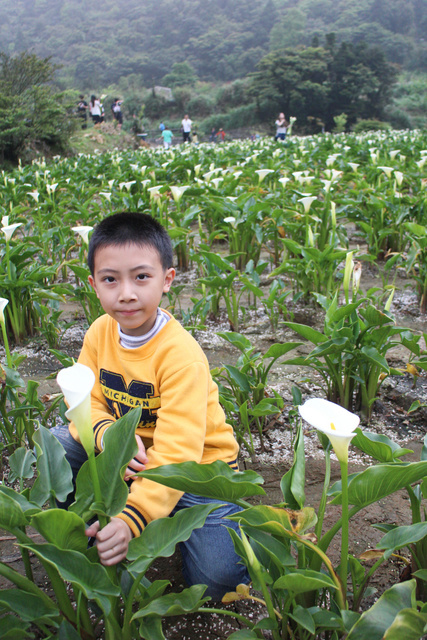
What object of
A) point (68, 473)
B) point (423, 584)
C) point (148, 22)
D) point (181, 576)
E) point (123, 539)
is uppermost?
point (148, 22)

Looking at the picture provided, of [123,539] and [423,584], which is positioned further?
[423,584]

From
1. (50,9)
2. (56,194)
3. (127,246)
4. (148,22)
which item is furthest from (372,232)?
(50,9)

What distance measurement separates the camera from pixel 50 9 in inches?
3947

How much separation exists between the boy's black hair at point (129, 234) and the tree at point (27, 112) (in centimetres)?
1368

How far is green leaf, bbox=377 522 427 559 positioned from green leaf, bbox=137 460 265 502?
0.28 metres

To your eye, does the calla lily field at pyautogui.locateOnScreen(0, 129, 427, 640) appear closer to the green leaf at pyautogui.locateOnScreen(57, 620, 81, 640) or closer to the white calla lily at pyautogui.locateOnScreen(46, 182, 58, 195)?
the green leaf at pyautogui.locateOnScreen(57, 620, 81, 640)

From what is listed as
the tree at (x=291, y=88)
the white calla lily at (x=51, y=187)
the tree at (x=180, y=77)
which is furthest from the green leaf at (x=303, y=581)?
the tree at (x=180, y=77)

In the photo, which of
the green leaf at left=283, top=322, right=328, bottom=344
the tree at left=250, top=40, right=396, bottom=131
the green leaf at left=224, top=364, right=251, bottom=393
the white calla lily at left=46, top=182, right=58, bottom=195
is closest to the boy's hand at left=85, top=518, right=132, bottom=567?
the green leaf at left=224, top=364, right=251, bottom=393

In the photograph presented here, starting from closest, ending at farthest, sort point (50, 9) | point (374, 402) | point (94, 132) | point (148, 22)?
1. point (374, 402)
2. point (94, 132)
3. point (148, 22)
4. point (50, 9)

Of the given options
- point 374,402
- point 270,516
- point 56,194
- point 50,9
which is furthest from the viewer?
point 50,9

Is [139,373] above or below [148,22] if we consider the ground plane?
below

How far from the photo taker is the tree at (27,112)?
14.1m

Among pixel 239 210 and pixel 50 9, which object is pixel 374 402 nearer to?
pixel 239 210

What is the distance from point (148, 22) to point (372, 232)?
98.0 m
